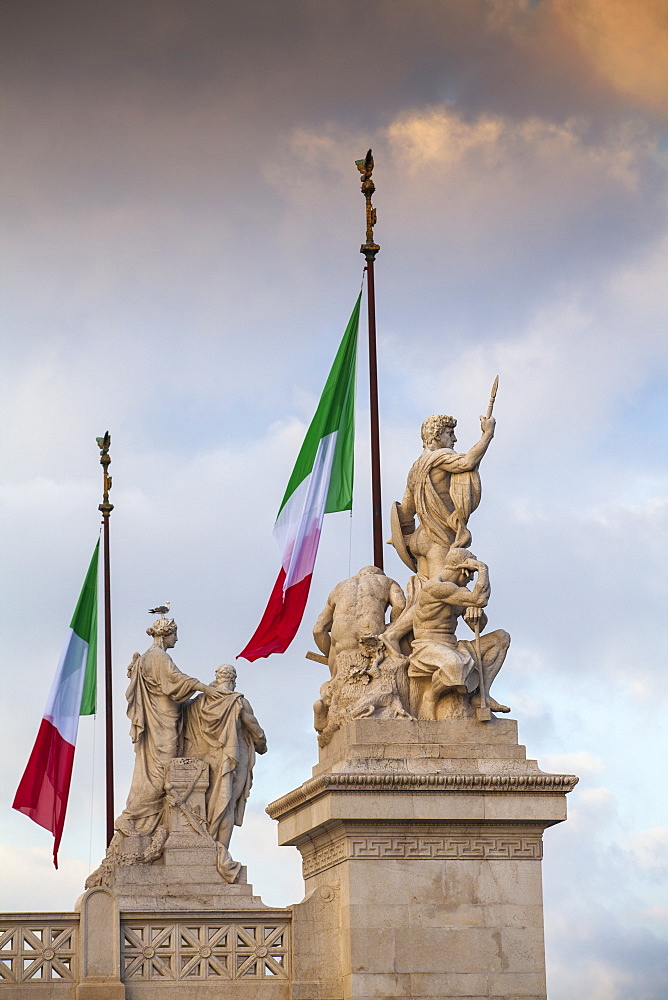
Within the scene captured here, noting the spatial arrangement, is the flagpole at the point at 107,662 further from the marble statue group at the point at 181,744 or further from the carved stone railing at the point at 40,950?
the carved stone railing at the point at 40,950

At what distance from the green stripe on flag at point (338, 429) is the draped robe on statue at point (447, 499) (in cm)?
286

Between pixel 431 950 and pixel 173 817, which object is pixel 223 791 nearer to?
pixel 173 817

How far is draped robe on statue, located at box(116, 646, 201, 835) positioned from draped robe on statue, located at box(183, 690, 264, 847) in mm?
238

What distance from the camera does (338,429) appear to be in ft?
80.5

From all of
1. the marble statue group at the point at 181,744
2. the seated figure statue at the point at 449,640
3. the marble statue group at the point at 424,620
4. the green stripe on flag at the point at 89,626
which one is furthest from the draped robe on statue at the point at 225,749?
the green stripe on flag at the point at 89,626

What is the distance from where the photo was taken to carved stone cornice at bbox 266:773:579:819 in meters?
19.4

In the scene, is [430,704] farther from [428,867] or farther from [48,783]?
[48,783]

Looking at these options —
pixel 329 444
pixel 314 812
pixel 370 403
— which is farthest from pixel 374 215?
pixel 314 812

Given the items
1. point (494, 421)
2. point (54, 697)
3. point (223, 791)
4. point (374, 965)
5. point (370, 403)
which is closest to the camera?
point (374, 965)

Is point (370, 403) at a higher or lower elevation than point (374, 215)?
lower

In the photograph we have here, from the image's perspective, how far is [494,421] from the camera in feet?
68.1

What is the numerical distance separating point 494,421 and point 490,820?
156 inches

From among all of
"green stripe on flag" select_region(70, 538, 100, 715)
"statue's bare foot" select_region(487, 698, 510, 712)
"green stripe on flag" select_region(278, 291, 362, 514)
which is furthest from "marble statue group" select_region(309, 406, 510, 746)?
"green stripe on flag" select_region(70, 538, 100, 715)

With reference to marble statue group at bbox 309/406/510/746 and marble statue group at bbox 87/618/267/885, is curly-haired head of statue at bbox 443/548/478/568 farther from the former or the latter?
marble statue group at bbox 87/618/267/885
